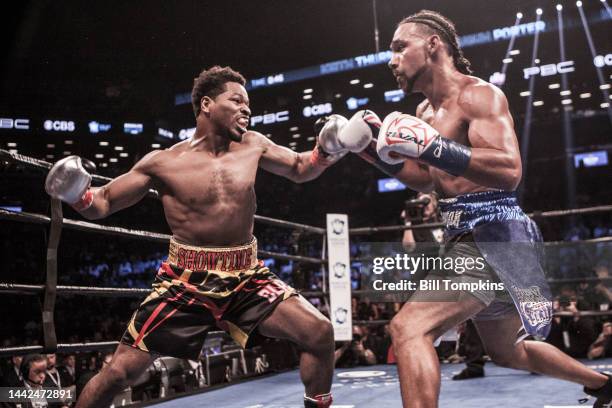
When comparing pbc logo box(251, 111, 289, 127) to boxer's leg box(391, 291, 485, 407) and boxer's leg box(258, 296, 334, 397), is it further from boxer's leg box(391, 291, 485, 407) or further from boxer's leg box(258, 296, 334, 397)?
boxer's leg box(391, 291, 485, 407)

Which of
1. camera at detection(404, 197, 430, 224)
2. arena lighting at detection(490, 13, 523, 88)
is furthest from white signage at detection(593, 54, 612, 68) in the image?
camera at detection(404, 197, 430, 224)

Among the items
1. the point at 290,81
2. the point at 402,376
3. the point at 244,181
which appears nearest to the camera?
the point at 402,376

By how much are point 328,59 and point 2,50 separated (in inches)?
377

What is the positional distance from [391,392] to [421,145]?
1962 millimetres

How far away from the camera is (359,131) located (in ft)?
6.44

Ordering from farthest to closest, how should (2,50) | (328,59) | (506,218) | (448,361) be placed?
(328,59)
(2,50)
(448,361)
(506,218)

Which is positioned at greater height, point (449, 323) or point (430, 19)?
point (430, 19)

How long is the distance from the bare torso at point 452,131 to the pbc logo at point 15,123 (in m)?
15.6

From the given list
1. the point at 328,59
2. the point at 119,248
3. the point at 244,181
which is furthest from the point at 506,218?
the point at 328,59

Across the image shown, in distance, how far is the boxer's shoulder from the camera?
1812 millimetres

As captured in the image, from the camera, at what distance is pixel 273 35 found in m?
13.4

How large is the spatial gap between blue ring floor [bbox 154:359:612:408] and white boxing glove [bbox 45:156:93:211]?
153 centimetres

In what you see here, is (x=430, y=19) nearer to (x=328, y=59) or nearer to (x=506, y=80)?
(x=506, y=80)

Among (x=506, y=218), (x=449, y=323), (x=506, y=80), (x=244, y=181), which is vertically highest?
(x=506, y=80)
